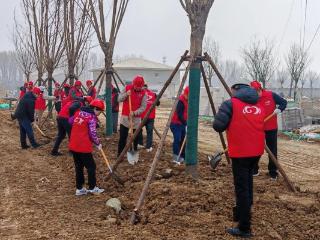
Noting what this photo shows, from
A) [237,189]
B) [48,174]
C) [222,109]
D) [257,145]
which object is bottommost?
[48,174]

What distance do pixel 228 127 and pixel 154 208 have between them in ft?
4.86

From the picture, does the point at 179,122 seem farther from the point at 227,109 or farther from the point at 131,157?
the point at 227,109

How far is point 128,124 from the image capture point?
26.4 feet

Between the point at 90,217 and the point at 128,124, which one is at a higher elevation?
the point at 128,124

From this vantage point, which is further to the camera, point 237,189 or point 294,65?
point 294,65

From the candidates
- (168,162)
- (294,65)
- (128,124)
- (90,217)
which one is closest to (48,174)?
(128,124)

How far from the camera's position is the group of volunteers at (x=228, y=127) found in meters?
4.63

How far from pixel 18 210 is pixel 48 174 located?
2216mm

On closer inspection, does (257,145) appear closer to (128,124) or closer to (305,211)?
(305,211)

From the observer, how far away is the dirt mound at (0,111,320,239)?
4.77 m

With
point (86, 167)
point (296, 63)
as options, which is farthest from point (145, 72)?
point (86, 167)

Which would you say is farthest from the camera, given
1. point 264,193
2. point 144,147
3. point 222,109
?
point 144,147

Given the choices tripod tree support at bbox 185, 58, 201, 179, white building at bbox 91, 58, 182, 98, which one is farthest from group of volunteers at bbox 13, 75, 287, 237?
white building at bbox 91, 58, 182, 98

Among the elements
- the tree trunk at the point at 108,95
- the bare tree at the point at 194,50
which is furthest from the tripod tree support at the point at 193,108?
the tree trunk at the point at 108,95
